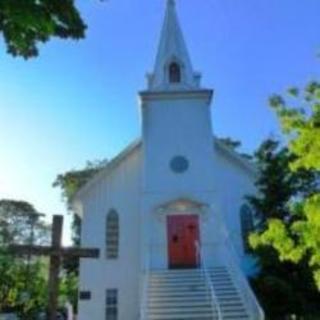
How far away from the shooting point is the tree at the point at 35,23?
566cm

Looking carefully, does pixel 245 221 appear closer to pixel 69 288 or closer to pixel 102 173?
pixel 102 173

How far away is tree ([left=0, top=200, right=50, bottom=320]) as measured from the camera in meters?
27.9

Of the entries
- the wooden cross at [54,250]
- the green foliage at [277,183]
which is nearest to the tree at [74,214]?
the green foliage at [277,183]

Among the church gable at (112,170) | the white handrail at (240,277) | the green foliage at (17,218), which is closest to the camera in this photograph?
the white handrail at (240,277)

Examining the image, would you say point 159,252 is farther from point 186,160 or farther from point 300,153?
point 300,153

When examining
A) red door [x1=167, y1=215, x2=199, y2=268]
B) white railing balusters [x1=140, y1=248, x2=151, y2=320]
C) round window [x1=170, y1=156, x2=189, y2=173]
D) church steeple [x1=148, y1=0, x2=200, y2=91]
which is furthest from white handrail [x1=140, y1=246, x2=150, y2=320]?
church steeple [x1=148, y1=0, x2=200, y2=91]

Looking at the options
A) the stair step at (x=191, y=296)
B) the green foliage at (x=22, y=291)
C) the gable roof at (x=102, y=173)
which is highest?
the gable roof at (x=102, y=173)

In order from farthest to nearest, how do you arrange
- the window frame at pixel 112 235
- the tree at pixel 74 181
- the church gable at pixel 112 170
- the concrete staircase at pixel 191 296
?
the tree at pixel 74 181
the church gable at pixel 112 170
the window frame at pixel 112 235
the concrete staircase at pixel 191 296

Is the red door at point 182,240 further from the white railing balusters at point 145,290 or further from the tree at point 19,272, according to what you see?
the tree at point 19,272

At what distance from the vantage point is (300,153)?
11.5 metres

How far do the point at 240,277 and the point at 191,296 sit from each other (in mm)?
1725

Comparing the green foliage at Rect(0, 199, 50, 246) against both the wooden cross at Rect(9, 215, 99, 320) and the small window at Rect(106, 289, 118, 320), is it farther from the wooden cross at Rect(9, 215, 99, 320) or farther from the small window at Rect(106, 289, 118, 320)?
the wooden cross at Rect(9, 215, 99, 320)

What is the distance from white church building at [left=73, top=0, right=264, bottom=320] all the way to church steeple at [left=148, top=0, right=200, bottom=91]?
6cm

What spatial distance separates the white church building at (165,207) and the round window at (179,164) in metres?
0.04
